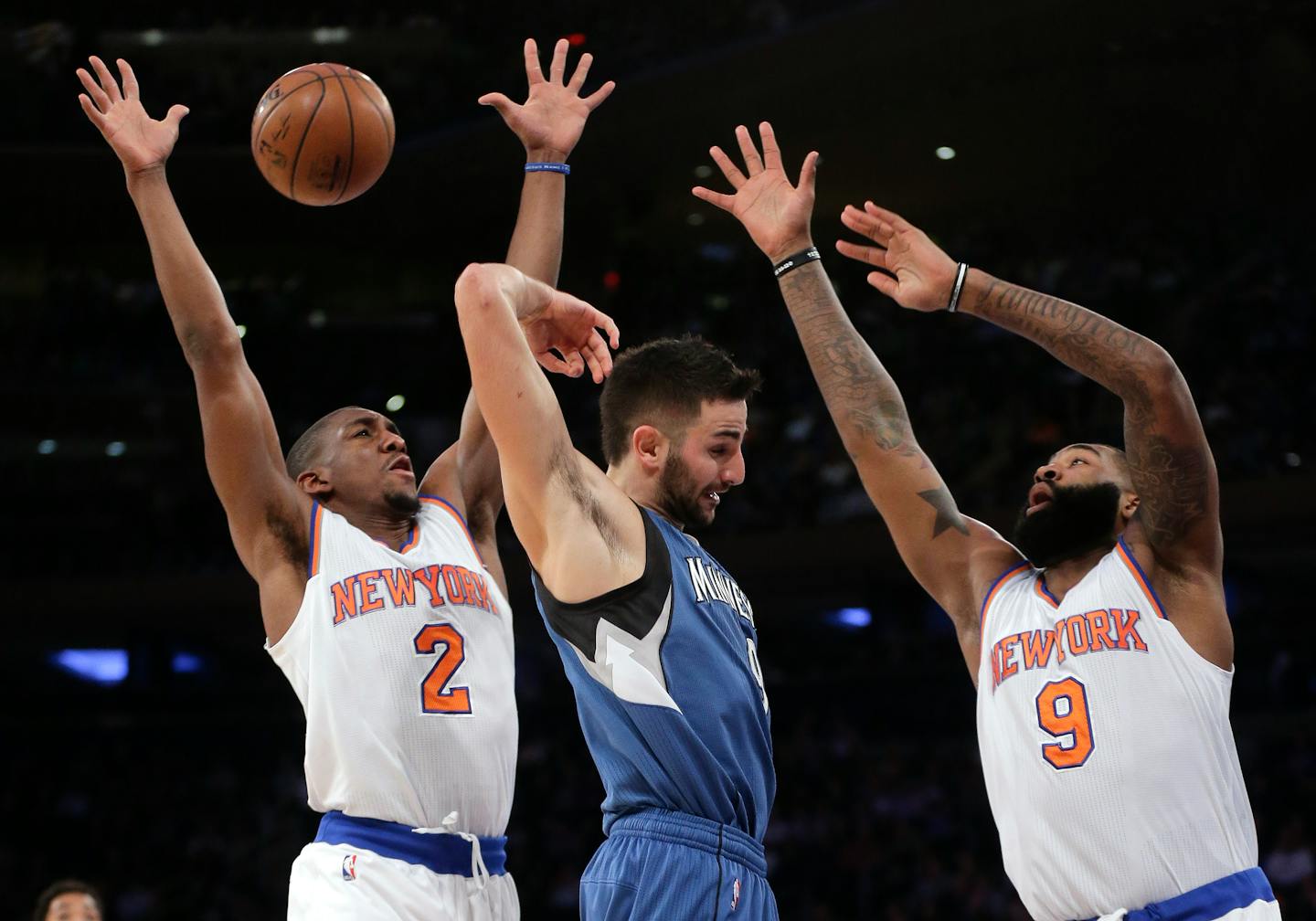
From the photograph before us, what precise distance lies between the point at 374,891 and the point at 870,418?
1.82 m

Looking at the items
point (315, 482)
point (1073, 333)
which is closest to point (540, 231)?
point (315, 482)

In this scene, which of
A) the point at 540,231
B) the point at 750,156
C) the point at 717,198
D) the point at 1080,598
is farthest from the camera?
the point at 540,231

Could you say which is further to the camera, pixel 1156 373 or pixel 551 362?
pixel 551 362

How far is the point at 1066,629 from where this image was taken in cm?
371

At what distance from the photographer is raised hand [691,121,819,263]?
411 centimetres

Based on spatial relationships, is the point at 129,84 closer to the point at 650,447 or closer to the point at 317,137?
the point at 317,137

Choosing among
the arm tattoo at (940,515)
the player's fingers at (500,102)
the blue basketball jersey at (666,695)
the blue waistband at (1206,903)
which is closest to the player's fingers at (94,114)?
the player's fingers at (500,102)

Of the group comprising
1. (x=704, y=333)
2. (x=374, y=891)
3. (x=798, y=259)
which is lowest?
(x=374, y=891)

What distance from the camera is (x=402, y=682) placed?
3766 millimetres

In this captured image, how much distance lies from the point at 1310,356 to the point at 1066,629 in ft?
32.3

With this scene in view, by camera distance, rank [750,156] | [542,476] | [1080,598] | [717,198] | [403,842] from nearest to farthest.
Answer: [542,476]
[403,842]
[1080,598]
[717,198]
[750,156]

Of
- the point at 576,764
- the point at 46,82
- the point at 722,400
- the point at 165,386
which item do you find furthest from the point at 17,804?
the point at 722,400

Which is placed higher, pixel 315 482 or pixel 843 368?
pixel 843 368

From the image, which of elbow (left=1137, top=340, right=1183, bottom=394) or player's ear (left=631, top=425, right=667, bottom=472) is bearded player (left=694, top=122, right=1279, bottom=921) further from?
player's ear (left=631, top=425, right=667, bottom=472)
